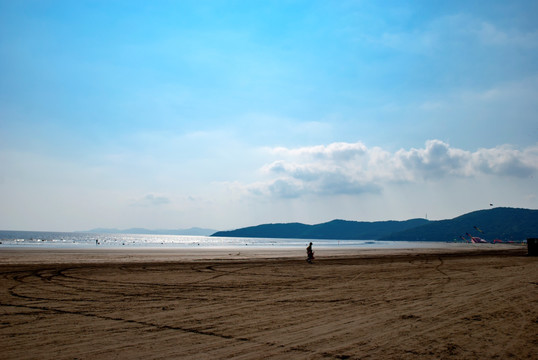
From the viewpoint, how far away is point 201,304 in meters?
10.8

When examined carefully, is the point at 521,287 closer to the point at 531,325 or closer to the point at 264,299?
the point at 531,325

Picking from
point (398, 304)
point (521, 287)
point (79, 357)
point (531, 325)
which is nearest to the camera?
point (79, 357)

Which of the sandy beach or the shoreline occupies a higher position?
the sandy beach

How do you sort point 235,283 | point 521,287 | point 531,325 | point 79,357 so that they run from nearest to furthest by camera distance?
1. point 79,357
2. point 531,325
3. point 521,287
4. point 235,283

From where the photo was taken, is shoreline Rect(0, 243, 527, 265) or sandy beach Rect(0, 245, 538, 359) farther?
shoreline Rect(0, 243, 527, 265)

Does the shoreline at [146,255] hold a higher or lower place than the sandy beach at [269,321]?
lower

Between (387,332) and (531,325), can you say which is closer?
(387,332)

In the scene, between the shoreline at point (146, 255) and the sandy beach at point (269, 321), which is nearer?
the sandy beach at point (269, 321)

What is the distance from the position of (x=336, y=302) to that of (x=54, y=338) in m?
7.29

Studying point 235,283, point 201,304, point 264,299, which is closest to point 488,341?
point 264,299

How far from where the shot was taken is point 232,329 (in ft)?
25.6

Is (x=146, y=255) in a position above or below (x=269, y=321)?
below

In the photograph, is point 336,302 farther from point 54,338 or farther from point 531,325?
point 54,338

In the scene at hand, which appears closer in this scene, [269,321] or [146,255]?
[269,321]
